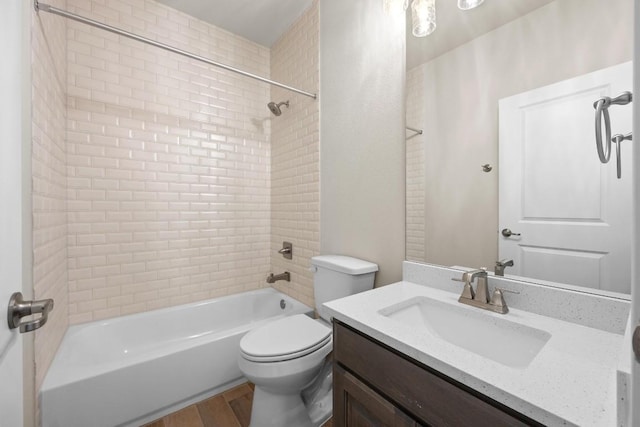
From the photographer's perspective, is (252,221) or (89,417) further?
(252,221)

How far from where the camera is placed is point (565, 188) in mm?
882

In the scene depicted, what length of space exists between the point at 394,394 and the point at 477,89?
1.20 m

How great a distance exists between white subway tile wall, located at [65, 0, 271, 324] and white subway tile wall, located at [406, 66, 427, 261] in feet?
5.04

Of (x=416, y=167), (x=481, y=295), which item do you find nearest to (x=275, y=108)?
(x=416, y=167)

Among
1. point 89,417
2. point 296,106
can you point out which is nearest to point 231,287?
point 89,417

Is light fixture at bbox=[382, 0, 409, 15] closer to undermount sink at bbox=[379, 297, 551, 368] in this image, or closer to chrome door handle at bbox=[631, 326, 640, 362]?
undermount sink at bbox=[379, 297, 551, 368]

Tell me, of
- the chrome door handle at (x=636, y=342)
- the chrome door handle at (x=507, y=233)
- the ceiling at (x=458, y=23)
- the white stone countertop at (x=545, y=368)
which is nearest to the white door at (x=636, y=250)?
the chrome door handle at (x=636, y=342)

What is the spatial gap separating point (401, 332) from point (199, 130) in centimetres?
213

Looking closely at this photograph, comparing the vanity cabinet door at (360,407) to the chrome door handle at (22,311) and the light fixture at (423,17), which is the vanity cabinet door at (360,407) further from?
the light fixture at (423,17)

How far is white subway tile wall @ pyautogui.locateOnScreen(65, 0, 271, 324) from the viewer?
68.7 inches

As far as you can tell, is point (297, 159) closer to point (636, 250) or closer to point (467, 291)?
point (467, 291)

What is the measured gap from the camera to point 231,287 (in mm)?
2336

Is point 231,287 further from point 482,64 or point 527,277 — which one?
point 482,64

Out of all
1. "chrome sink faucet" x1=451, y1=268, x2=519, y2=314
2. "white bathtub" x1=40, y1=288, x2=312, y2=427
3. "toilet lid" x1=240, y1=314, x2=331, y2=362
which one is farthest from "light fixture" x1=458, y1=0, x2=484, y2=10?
"white bathtub" x1=40, y1=288, x2=312, y2=427
